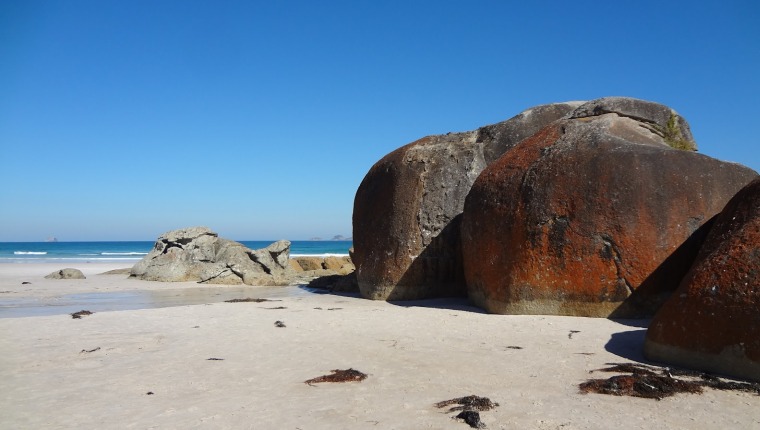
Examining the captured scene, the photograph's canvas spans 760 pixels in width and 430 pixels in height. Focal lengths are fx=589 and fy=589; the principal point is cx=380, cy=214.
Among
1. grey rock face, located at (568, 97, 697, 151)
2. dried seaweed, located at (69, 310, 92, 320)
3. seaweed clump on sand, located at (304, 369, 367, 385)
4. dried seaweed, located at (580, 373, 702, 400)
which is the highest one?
grey rock face, located at (568, 97, 697, 151)

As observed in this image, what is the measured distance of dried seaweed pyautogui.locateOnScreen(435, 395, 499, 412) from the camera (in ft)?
14.0

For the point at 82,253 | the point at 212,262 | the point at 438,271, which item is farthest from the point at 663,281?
the point at 82,253

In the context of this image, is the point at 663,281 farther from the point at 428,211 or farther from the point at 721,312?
the point at 428,211

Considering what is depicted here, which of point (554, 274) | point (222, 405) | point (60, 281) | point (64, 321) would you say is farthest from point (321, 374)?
point (60, 281)

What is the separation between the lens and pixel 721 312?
4.96m

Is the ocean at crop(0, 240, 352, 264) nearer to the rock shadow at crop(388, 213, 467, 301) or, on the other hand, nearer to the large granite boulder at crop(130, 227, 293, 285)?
the large granite boulder at crop(130, 227, 293, 285)

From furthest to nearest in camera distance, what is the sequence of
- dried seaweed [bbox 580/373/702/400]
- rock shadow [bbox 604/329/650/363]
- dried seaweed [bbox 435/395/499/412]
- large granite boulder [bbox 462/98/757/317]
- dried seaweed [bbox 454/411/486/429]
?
large granite boulder [bbox 462/98/757/317] < rock shadow [bbox 604/329/650/363] < dried seaweed [bbox 580/373/702/400] < dried seaweed [bbox 435/395/499/412] < dried seaweed [bbox 454/411/486/429]

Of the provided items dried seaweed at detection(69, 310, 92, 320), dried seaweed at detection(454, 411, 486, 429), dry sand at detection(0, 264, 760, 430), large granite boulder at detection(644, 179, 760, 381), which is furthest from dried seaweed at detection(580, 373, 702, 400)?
dried seaweed at detection(69, 310, 92, 320)

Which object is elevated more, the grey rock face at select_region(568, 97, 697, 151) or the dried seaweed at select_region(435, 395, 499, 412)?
the grey rock face at select_region(568, 97, 697, 151)

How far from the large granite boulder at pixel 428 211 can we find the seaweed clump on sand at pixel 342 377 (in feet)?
18.8

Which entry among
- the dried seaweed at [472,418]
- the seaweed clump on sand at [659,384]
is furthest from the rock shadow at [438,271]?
the dried seaweed at [472,418]

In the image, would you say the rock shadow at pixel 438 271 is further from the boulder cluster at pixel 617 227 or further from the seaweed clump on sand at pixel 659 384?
the seaweed clump on sand at pixel 659 384

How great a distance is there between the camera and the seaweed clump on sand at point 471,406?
3938 mm

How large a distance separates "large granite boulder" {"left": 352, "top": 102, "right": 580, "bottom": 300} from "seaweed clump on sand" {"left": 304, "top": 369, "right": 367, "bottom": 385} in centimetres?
573
